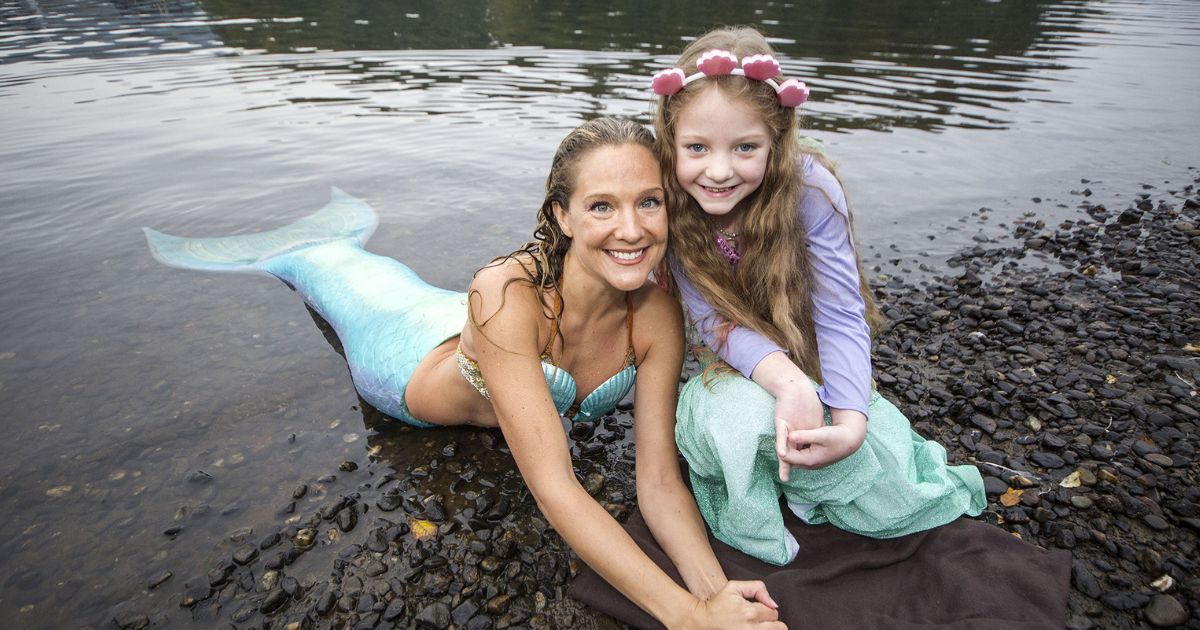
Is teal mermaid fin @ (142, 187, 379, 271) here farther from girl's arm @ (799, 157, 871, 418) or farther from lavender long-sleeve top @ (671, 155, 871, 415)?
girl's arm @ (799, 157, 871, 418)

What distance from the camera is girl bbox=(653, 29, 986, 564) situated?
3379 millimetres

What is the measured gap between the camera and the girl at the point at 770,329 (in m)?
3.38

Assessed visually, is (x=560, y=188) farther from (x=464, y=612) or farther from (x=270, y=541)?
(x=270, y=541)

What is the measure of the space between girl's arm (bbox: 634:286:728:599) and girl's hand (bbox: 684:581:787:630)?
1.02 feet

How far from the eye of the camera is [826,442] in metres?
3.17

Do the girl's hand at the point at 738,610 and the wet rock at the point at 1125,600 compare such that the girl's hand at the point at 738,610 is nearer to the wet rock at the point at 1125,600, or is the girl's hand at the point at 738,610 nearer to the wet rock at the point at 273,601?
the wet rock at the point at 1125,600

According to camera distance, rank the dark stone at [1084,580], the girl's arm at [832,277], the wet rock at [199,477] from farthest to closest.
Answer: the wet rock at [199,477], the girl's arm at [832,277], the dark stone at [1084,580]

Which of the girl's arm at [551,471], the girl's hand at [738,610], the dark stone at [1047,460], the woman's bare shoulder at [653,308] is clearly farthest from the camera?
the dark stone at [1047,460]

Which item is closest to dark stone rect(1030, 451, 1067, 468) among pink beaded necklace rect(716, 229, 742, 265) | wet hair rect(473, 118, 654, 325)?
pink beaded necklace rect(716, 229, 742, 265)

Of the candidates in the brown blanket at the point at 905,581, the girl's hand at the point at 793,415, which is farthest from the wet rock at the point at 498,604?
the girl's hand at the point at 793,415

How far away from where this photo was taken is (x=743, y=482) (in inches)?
133

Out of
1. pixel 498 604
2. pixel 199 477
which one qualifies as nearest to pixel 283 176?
pixel 199 477

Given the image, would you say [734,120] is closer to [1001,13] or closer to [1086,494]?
[1086,494]

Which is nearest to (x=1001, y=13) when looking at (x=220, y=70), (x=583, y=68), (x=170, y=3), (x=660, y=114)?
(x=583, y=68)
